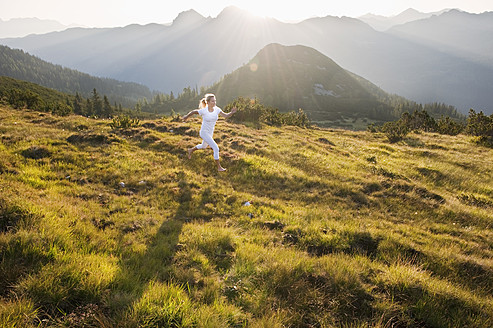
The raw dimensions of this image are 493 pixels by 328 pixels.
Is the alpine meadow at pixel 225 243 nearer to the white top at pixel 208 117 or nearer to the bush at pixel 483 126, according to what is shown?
the white top at pixel 208 117

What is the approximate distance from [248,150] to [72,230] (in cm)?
1336

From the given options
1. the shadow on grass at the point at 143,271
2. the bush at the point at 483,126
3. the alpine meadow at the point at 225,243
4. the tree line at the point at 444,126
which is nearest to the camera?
the shadow on grass at the point at 143,271

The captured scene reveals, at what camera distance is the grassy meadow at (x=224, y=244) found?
3.59 meters

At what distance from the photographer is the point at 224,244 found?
6082mm

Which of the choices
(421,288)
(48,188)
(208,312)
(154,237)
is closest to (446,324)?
(421,288)

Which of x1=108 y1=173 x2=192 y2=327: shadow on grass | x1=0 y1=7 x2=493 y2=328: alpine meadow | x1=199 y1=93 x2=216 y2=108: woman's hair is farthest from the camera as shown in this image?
x1=199 y1=93 x2=216 y2=108: woman's hair

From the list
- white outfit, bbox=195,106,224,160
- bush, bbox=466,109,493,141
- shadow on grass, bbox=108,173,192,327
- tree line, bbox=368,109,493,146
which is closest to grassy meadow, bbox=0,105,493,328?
shadow on grass, bbox=108,173,192,327

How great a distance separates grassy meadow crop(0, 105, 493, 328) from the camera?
3590mm

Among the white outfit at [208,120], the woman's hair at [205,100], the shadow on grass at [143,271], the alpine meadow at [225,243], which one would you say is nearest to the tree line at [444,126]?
the alpine meadow at [225,243]

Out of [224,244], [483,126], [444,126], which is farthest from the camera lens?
[444,126]

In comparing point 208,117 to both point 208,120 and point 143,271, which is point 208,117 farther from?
point 143,271

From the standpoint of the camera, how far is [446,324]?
13.1 ft

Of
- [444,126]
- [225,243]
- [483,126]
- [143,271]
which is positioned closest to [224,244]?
[225,243]

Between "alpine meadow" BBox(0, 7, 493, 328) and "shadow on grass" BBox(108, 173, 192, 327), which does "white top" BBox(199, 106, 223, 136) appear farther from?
"shadow on grass" BBox(108, 173, 192, 327)
